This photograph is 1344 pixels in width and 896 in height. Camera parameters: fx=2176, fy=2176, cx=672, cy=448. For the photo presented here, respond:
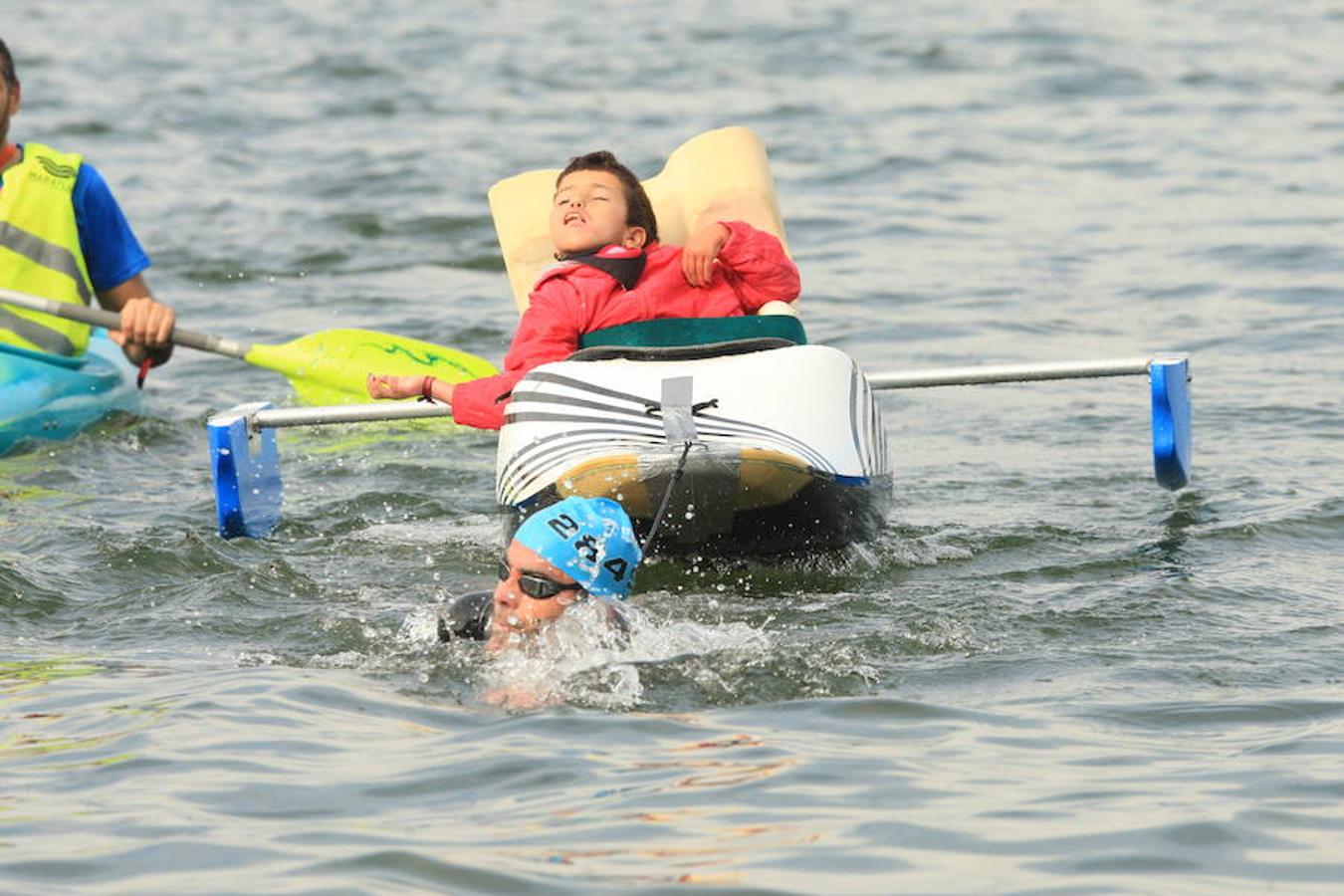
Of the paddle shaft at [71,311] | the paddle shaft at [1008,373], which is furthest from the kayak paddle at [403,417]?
the paddle shaft at [71,311]

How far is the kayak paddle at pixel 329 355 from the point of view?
25.8 feet

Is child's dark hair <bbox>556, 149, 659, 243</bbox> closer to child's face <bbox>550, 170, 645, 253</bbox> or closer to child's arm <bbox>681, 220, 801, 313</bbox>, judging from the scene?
child's face <bbox>550, 170, 645, 253</bbox>

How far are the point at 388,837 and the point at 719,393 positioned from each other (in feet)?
6.61

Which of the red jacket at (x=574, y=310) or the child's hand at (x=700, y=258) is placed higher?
the child's hand at (x=700, y=258)

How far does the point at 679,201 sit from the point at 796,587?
225 centimetres

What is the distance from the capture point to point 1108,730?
189 inches

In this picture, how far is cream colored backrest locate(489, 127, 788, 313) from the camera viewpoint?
788cm

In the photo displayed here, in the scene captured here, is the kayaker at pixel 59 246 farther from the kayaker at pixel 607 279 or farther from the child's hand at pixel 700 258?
the child's hand at pixel 700 258

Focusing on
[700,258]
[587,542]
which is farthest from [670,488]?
[700,258]

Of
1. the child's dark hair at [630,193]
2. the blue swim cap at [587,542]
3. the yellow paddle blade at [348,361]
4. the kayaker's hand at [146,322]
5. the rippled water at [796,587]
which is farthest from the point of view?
the yellow paddle blade at [348,361]

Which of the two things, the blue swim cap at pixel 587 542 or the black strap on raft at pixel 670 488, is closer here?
the blue swim cap at pixel 587 542

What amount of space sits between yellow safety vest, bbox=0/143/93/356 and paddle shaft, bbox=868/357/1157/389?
10.5 ft

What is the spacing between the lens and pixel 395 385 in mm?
6484

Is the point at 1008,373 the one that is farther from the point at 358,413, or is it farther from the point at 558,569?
the point at 558,569
